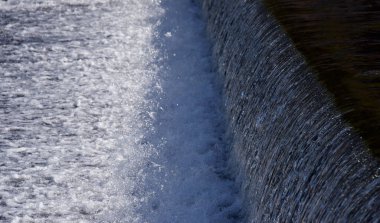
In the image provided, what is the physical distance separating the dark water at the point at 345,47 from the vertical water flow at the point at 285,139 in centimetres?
6

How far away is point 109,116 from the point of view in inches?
248

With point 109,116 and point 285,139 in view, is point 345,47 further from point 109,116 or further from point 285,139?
point 109,116

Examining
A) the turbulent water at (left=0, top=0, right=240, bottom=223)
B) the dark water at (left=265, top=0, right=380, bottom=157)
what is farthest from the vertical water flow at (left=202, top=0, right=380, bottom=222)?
the turbulent water at (left=0, top=0, right=240, bottom=223)

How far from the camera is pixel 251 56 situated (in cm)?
537

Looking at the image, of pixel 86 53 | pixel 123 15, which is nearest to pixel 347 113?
pixel 86 53

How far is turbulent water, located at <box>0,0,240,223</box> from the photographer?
17.5 ft

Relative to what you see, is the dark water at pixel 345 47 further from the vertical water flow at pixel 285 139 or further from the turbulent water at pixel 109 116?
the turbulent water at pixel 109 116

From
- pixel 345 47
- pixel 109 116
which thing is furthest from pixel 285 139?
pixel 109 116

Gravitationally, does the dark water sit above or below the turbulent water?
above

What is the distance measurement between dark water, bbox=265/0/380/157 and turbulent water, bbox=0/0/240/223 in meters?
1.10

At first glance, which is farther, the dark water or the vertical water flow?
the dark water

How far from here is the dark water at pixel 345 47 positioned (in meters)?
3.87

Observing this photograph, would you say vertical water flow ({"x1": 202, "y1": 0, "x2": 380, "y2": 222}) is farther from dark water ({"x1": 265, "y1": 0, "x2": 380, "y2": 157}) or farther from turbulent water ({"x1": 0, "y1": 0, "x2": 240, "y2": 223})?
turbulent water ({"x1": 0, "y1": 0, "x2": 240, "y2": 223})

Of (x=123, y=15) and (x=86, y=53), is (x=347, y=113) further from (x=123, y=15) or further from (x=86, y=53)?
(x=123, y=15)
